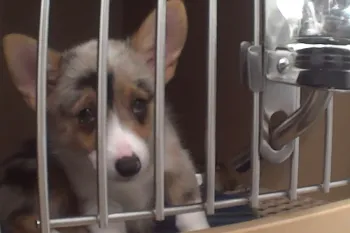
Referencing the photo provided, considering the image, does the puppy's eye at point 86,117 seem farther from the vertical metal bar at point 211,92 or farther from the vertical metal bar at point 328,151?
the vertical metal bar at point 328,151

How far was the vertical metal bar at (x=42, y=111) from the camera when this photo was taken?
1.79 feet

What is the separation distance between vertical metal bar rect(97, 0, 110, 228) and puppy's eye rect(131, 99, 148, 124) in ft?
0.63

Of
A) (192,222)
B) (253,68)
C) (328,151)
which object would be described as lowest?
(192,222)

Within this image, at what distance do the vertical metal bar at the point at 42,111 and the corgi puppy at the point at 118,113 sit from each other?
0.14 m

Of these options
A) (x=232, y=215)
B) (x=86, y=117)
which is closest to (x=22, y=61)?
(x=86, y=117)

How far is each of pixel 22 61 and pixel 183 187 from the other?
0.30m

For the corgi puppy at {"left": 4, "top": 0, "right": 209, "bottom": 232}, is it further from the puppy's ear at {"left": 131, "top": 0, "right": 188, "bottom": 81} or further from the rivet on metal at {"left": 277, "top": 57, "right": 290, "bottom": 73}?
the rivet on metal at {"left": 277, "top": 57, "right": 290, "bottom": 73}

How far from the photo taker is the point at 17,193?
80 cm

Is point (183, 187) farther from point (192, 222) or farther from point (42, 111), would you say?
point (42, 111)

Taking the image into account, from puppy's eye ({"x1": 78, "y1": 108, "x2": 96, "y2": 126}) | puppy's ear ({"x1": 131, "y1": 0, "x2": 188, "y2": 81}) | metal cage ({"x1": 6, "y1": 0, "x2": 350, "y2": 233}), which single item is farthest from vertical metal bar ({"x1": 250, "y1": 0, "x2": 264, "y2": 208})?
puppy's eye ({"x1": 78, "y1": 108, "x2": 96, "y2": 126})

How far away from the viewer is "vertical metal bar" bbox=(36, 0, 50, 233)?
21.4 inches

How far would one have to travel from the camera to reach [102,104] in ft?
1.87

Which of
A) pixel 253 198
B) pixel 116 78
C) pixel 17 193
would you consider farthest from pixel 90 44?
pixel 253 198

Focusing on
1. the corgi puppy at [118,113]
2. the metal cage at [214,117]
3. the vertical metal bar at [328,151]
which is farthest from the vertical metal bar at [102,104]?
the vertical metal bar at [328,151]
